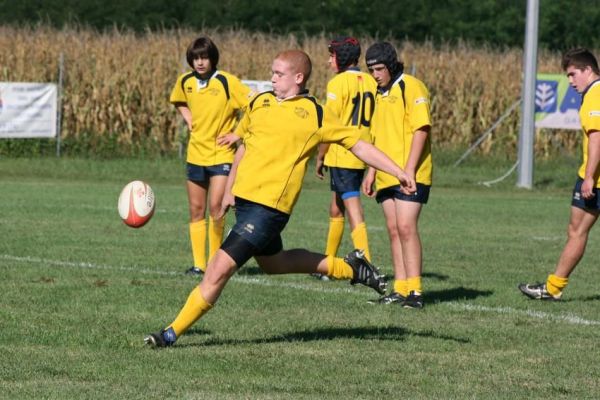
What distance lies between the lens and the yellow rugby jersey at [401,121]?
1098 centimetres

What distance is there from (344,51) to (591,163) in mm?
2633

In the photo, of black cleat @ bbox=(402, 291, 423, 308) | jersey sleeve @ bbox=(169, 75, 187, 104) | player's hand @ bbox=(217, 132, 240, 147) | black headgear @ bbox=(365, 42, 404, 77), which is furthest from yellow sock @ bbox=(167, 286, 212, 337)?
jersey sleeve @ bbox=(169, 75, 187, 104)

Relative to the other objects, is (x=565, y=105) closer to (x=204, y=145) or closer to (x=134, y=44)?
(x=134, y=44)

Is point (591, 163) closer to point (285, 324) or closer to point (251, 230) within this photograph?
point (285, 324)

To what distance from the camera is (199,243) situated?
13195 millimetres

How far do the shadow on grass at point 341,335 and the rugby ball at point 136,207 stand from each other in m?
1.64

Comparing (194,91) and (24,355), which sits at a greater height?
(194,91)

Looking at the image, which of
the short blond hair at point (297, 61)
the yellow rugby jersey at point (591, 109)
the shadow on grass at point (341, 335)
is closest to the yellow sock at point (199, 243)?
the shadow on grass at point (341, 335)

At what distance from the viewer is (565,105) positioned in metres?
28.4

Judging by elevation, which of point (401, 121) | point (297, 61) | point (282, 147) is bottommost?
point (282, 147)

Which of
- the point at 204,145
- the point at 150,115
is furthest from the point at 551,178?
the point at 204,145

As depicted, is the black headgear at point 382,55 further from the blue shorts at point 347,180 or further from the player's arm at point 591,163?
the blue shorts at point 347,180

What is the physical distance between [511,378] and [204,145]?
555 cm

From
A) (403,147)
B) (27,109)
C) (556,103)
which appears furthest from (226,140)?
(556,103)
